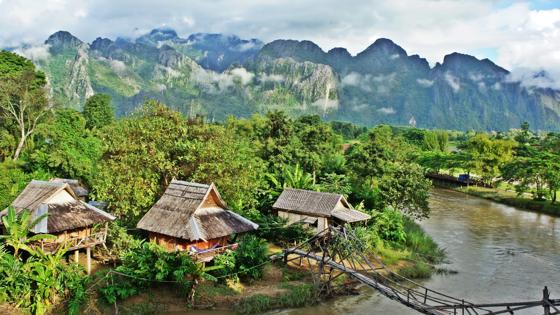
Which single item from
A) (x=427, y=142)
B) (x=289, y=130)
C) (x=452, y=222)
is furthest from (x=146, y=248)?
(x=427, y=142)

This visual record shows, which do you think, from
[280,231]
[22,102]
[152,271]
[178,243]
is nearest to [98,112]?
[22,102]

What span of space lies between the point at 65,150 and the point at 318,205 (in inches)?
771

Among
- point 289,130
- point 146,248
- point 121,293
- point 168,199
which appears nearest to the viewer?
point 121,293

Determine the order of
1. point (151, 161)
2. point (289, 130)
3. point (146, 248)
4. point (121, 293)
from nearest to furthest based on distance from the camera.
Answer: point (121, 293), point (146, 248), point (151, 161), point (289, 130)

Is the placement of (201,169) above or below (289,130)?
below

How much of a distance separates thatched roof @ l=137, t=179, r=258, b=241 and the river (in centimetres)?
481

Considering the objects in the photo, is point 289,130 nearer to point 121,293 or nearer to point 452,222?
point 452,222

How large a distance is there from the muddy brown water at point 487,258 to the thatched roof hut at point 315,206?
4974mm

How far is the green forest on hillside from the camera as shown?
1862cm

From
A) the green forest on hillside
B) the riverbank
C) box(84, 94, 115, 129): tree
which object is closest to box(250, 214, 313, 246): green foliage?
the green forest on hillside

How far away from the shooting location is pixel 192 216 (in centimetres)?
2159

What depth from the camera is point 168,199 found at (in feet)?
75.6

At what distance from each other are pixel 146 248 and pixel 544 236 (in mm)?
29178

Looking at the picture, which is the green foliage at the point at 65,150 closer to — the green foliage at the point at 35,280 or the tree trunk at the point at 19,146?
the tree trunk at the point at 19,146
